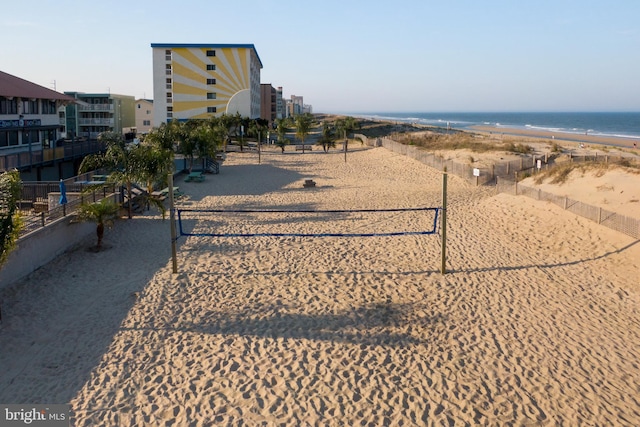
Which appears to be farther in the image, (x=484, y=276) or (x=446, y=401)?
(x=484, y=276)

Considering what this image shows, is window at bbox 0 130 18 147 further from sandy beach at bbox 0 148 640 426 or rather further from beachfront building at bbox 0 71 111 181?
sandy beach at bbox 0 148 640 426

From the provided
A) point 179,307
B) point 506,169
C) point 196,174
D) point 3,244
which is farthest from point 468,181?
point 3,244

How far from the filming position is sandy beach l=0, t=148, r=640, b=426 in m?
7.92

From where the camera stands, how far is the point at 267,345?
971cm

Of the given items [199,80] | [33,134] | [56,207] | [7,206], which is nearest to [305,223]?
[56,207]

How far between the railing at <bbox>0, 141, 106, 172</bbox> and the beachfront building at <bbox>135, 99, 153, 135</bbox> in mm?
39983

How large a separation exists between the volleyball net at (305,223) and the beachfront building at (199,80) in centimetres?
5129

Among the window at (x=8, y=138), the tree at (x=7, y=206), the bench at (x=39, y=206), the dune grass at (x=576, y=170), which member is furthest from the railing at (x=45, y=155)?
the dune grass at (x=576, y=170)

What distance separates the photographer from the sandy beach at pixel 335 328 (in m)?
7.92

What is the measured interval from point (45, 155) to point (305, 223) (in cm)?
1826

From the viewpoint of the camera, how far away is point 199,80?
6956 cm

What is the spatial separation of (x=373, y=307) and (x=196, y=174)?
21.0 m

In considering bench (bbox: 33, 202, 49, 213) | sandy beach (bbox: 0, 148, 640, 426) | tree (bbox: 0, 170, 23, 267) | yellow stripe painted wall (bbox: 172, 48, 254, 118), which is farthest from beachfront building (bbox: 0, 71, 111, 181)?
yellow stripe painted wall (bbox: 172, 48, 254, 118)

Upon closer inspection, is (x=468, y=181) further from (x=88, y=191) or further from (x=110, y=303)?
(x=110, y=303)
